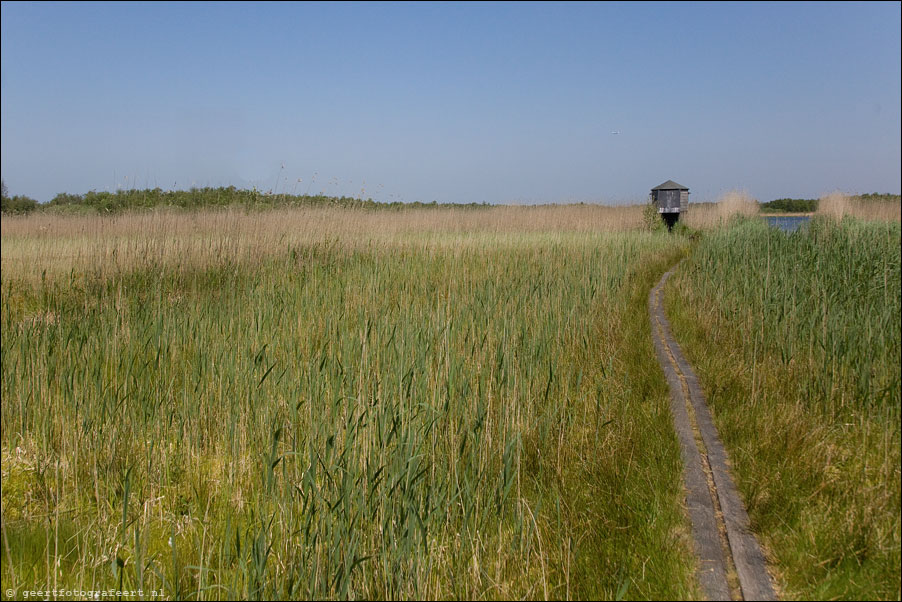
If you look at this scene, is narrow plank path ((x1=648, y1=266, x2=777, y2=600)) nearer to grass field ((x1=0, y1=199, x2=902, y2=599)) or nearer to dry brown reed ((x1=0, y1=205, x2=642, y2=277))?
grass field ((x1=0, y1=199, x2=902, y2=599))

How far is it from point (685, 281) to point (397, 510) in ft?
23.2

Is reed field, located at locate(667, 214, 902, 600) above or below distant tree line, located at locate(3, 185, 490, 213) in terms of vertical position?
below

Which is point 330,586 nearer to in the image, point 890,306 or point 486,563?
point 486,563

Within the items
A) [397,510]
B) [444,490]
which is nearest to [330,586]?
[397,510]

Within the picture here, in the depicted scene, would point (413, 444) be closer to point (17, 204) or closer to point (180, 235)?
point (17, 204)

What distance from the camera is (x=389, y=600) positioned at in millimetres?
2012

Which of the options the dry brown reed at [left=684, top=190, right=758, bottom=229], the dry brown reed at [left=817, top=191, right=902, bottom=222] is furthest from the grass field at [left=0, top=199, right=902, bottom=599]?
the dry brown reed at [left=684, top=190, right=758, bottom=229]

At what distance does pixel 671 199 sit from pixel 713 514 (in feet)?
67.9

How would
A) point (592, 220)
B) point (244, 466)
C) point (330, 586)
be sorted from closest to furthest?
point (330, 586) < point (244, 466) < point (592, 220)

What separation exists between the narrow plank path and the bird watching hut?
18.8 m

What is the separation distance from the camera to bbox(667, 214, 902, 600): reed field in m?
2.15

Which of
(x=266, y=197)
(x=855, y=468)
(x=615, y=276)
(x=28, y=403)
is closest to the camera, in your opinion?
(x=855, y=468)

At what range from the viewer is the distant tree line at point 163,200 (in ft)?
12.8

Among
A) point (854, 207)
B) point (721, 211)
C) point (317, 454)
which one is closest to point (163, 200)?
point (317, 454)
